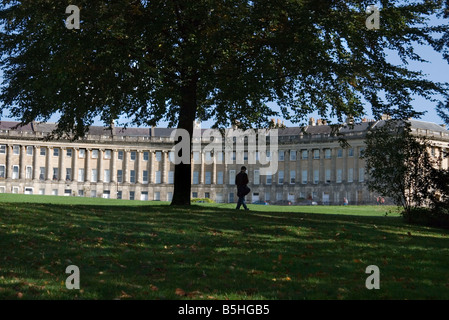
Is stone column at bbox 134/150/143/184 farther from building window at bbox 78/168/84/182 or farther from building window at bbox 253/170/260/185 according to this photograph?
building window at bbox 253/170/260/185

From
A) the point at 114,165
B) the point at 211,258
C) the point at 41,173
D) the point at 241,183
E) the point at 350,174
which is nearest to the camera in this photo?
the point at 211,258

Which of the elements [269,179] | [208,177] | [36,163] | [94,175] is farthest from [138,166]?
[269,179]

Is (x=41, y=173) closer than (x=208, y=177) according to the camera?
Yes

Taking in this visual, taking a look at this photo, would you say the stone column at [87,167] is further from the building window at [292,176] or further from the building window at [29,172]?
the building window at [292,176]

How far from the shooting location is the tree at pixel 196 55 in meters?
21.7

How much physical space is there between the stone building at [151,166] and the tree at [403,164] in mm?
82360

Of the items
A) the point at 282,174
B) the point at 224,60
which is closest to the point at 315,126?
the point at 282,174

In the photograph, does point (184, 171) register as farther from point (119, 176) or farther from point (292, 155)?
point (119, 176)

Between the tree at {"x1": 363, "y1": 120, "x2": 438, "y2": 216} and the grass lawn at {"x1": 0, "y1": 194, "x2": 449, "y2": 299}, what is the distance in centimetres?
492

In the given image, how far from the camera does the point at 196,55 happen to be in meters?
22.5

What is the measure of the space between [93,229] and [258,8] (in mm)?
10795

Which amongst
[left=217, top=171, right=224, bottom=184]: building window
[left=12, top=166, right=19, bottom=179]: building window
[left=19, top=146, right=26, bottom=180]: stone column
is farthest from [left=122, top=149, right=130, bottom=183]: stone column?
[left=12, top=166, right=19, bottom=179]: building window

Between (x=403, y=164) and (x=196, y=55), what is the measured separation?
10.1m

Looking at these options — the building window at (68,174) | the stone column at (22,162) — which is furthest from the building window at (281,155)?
the stone column at (22,162)
